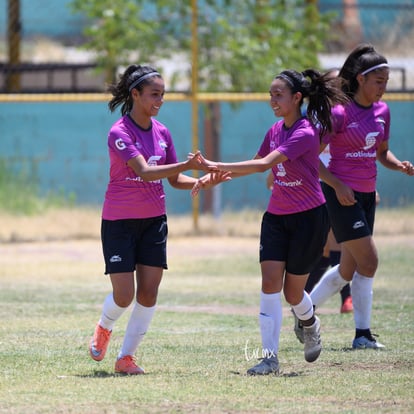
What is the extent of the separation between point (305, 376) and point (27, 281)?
5.47 metres

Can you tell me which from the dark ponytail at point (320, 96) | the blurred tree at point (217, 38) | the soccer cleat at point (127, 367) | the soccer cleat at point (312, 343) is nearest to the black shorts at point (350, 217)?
the dark ponytail at point (320, 96)

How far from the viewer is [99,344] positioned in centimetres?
644

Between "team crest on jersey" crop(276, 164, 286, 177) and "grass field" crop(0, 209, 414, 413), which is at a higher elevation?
"team crest on jersey" crop(276, 164, 286, 177)

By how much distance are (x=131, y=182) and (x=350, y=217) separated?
184 centimetres

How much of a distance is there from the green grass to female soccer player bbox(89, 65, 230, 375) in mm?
305

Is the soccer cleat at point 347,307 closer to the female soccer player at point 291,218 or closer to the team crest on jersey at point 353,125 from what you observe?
the team crest on jersey at point 353,125

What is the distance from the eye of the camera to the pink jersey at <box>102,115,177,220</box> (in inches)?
248

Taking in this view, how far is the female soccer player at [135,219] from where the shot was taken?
248 inches

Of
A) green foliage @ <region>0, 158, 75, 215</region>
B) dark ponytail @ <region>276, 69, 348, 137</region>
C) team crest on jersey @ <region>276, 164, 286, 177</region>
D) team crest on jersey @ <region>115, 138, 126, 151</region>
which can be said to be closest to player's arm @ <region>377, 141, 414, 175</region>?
dark ponytail @ <region>276, 69, 348, 137</region>

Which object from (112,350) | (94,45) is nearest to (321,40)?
(94,45)

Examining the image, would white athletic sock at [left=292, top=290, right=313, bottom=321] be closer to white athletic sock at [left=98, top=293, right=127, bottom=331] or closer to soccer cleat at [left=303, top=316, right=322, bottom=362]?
soccer cleat at [left=303, top=316, right=322, bottom=362]

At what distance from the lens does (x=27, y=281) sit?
36.2 ft

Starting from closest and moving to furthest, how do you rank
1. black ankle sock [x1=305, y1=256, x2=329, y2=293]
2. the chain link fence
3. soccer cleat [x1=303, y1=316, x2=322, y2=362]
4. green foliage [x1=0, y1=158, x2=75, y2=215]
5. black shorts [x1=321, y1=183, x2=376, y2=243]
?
soccer cleat [x1=303, y1=316, x2=322, y2=362] → black shorts [x1=321, y1=183, x2=376, y2=243] → black ankle sock [x1=305, y1=256, x2=329, y2=293] → green foliage [x1=0, y1=158, x2=75, y2=215] → the chain link fence

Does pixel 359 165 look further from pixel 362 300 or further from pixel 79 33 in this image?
pixel 79 33
